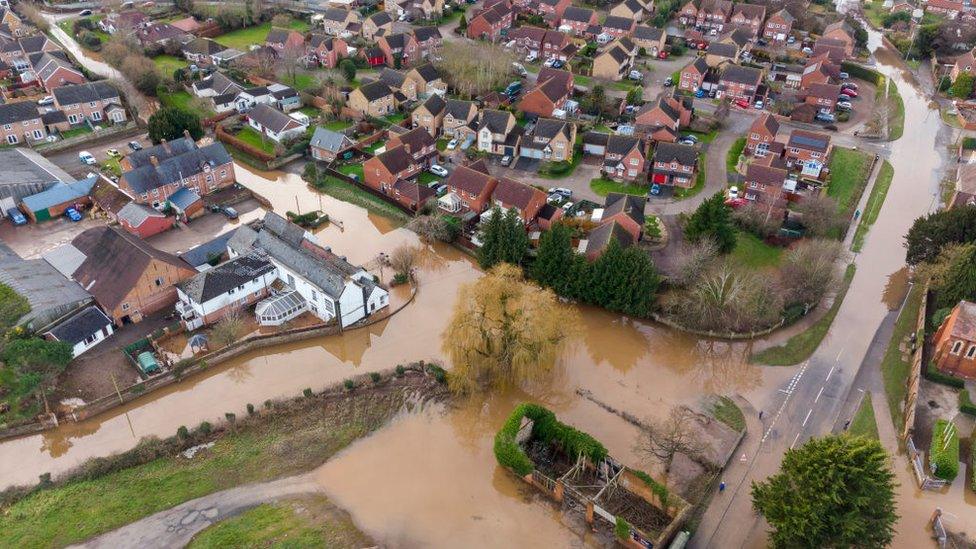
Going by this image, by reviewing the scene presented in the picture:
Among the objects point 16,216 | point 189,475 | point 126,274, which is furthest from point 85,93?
point 189,475

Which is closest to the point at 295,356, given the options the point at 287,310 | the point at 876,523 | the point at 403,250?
the point at 287,310

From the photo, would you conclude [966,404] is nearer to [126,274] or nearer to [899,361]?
[899,361]

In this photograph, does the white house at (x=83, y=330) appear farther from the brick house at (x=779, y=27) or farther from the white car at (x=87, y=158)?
the brick house at (x=779, y=27)

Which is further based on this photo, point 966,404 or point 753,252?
point 753,252

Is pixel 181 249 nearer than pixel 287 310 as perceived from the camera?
No

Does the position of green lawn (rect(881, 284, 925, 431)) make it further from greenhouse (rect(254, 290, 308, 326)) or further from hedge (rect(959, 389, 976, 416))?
greenhouse (rect(254, 290, 308, 326))

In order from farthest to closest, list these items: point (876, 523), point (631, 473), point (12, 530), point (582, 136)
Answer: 1. point (582, 136)
2. point (631, 473)
3. point (12, 530)
4. point (876, 523)

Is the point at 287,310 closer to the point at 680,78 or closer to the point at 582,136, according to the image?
the point at 582,136
